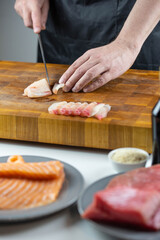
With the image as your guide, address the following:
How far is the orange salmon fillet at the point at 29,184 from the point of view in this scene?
43.6 inches

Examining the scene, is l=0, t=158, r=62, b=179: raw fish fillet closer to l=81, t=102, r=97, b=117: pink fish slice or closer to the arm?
l=81, t=102, r=97, b=117: pink fish slice

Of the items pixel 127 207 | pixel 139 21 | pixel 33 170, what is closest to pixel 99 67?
pixel 139 21

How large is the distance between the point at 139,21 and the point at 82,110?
2.37ft

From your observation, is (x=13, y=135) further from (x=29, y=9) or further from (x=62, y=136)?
(x=29, y=9)

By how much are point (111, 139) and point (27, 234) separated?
578 mm

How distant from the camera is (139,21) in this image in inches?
84.1

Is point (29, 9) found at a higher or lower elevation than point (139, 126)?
higher

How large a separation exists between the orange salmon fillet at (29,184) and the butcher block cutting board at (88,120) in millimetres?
370

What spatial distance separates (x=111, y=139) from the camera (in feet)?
5.12

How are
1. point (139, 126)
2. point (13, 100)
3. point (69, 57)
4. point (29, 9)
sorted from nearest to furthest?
point (139, 126)
point (13, 100)
point (29, 9)
point (69, 57)

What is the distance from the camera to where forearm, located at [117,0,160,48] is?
2.13 meters

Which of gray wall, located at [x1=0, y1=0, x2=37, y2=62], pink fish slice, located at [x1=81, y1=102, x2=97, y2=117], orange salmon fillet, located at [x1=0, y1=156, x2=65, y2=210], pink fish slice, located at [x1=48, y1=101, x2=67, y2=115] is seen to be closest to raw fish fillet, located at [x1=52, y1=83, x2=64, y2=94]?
pink fish slice, located at [x1=48, y1=101, x2=67, y2=115]

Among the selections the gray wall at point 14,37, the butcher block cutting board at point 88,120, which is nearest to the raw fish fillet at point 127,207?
the butcher block cutting board at point 88,120

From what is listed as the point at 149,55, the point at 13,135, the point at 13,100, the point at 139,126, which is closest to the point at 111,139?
the point at 139,126
